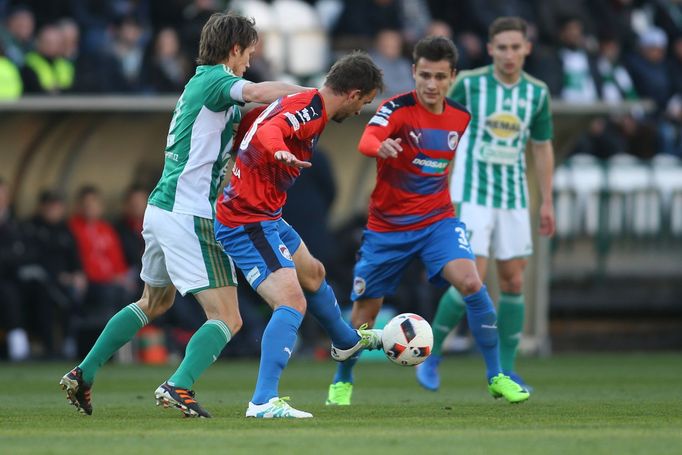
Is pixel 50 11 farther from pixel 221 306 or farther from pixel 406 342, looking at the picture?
pixel 221 306

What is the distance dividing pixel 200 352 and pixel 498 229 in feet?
10.6

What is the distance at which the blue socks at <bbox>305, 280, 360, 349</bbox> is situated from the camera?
329 inches

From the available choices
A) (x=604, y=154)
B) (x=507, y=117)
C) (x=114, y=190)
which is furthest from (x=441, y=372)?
(x=604, y=154)

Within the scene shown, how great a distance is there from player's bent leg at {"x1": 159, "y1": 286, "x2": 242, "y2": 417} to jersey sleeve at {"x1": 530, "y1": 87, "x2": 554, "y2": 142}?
318 centimetres

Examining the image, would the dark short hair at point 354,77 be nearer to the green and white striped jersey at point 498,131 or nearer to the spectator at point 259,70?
the green and white striped jersey at point 498,131

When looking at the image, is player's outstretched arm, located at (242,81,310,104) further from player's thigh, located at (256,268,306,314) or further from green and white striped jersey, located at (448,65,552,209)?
green and white striped jersey, located at (448,65,552,209)

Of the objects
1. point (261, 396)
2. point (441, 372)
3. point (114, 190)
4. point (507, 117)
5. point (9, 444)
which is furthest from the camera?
point (114, 190)

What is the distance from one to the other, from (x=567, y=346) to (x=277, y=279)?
34.4 feet

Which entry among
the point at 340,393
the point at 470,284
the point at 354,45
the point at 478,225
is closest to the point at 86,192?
the point at 354,45

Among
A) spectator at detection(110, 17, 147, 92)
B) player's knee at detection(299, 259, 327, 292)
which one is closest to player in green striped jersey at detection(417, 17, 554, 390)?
player's knee at detection(299, 259, 327, 292)

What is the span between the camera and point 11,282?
48.9ft

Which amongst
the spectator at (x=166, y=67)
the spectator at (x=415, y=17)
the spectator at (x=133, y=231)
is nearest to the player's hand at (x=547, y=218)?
the spectator at (x=133, y=231)

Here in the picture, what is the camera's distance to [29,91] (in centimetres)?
1538

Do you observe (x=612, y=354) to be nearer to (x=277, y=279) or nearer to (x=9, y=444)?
(x=277, y=279)
